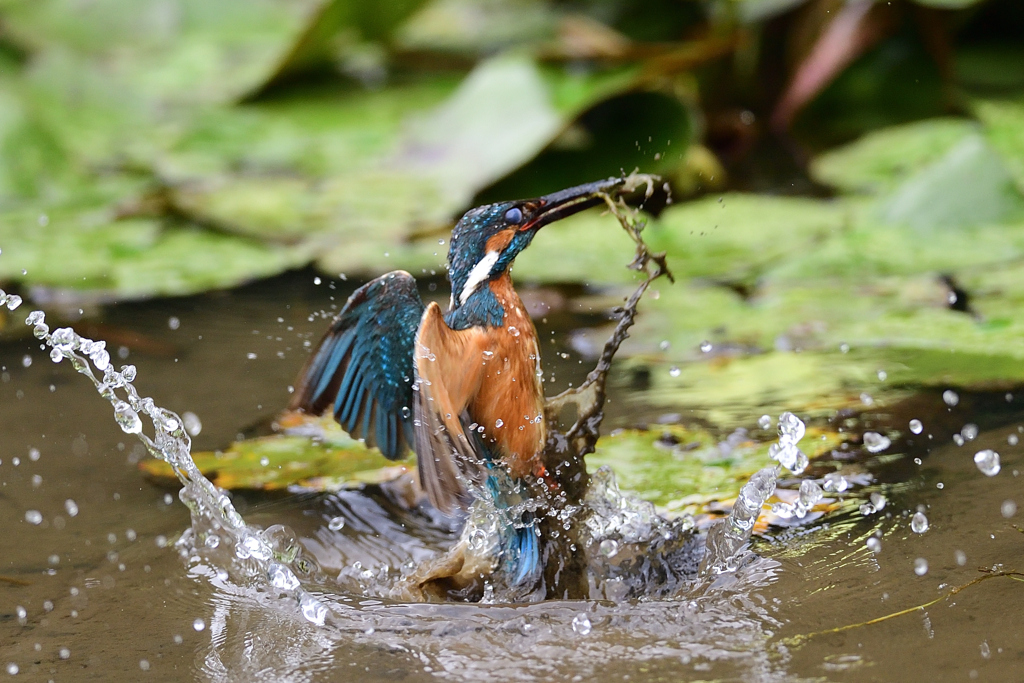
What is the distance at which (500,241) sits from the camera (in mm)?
2021

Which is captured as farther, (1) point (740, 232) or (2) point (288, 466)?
(1) point (740, 232)

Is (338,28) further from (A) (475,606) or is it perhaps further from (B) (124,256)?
(A) (475,606)

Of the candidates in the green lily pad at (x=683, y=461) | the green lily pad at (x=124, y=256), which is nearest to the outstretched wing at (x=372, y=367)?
the green lily pad at (x=683, y=461)

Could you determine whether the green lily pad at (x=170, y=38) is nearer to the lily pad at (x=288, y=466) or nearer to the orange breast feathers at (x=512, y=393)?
the lily pad at (x=288, y=466)

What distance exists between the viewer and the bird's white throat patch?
6.55ft

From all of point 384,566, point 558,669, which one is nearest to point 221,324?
point 384,566

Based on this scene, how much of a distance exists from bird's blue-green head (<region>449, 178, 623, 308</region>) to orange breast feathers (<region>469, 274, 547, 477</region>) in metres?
0.04

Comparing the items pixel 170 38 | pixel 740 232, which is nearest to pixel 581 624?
pixel 740 232

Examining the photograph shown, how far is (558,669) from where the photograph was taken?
1645 mm

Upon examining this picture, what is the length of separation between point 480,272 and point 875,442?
95 cm

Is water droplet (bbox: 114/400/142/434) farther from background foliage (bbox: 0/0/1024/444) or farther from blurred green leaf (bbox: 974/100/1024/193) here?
blurred green leaf (bbox: 974/100/1024/193)

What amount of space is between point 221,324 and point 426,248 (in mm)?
749

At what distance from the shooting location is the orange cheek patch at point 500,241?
6.61ft

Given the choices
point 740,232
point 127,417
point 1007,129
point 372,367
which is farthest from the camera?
point 1007,129
